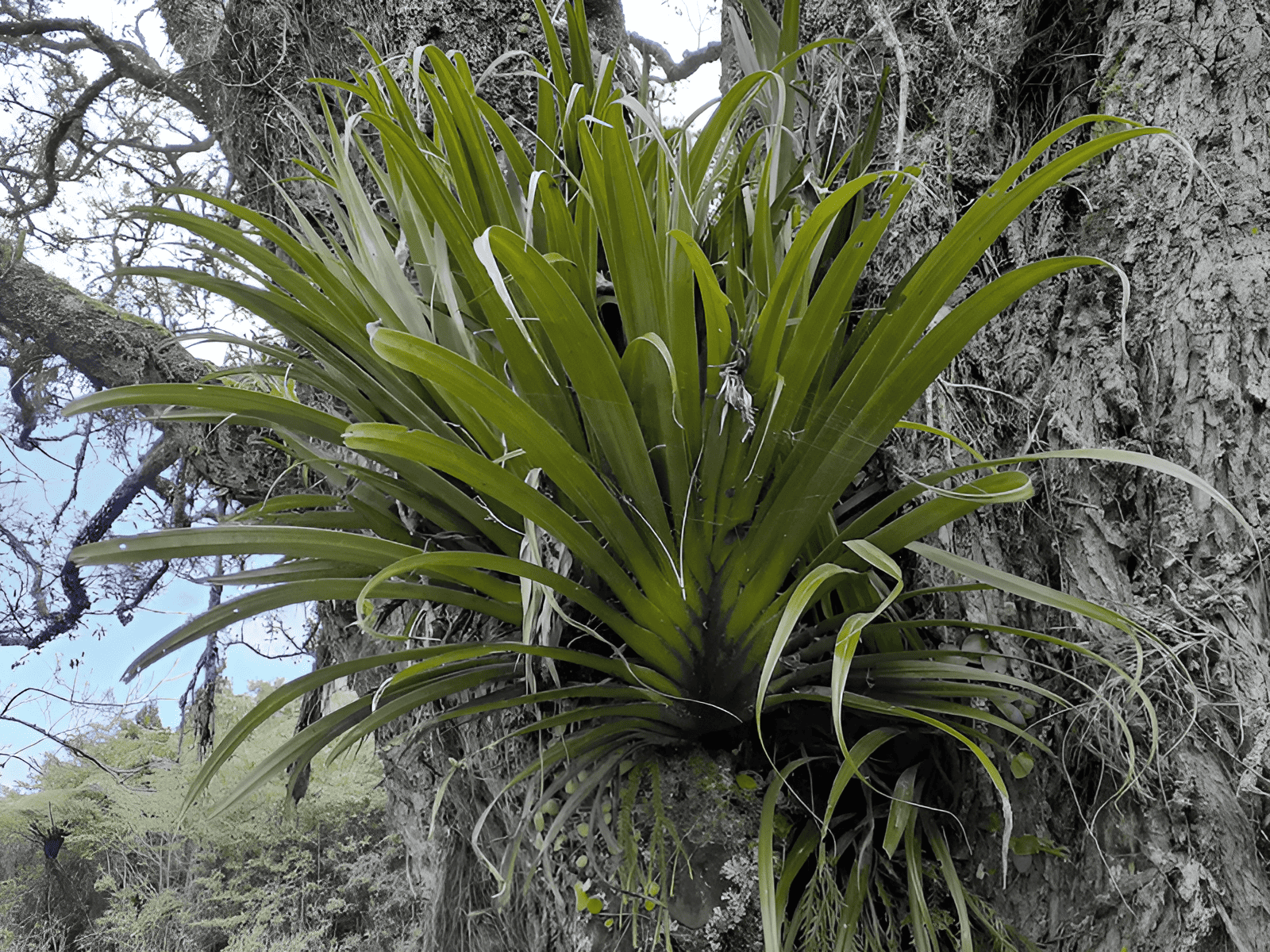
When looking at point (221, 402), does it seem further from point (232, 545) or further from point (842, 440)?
point (842, 440)

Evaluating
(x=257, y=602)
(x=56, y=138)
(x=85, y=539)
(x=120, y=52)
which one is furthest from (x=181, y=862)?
(x=257, y=602)

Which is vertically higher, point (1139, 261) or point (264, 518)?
point (1139, 261)

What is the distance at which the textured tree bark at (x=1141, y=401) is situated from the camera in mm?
625

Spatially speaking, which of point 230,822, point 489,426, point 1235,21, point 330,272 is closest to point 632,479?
point 489,426

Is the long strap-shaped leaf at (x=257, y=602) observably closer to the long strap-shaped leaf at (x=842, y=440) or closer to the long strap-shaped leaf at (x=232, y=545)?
the long strap-shaped leaf at (x=232, y=545)

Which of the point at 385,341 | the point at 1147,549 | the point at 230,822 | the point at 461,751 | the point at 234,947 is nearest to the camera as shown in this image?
the point at 385,341

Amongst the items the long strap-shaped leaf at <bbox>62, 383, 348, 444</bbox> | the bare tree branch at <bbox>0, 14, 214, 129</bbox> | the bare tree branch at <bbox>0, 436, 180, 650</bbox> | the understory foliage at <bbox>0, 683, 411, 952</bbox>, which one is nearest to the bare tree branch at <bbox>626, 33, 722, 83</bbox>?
the bare tree branch at <bbox>0, 14, 214, 129</bbox>

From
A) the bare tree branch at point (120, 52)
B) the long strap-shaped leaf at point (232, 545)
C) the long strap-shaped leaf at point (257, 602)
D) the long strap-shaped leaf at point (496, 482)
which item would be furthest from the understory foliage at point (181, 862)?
the long strap-shaped leaf at point (496, 482)

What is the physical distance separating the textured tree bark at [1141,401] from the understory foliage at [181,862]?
354 centimetres

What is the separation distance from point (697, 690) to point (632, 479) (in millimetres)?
205

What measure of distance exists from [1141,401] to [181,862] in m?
5.00

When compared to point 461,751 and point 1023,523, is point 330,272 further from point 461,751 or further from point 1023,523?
point 1023,523

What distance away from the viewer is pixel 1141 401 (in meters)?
0.71

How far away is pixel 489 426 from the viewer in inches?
26.9
